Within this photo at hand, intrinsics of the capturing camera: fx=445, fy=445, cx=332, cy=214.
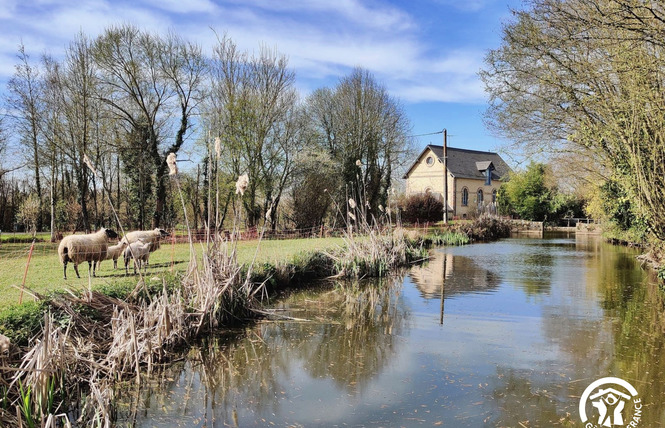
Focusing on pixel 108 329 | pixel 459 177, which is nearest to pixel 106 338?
pixel 108 329

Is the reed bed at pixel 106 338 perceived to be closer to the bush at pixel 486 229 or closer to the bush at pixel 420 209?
the bush at pixel 486 229

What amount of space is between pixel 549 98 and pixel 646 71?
4.45m

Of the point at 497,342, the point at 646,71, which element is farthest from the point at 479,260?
the point at 497,342

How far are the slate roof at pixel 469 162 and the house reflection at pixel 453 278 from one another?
2763cm

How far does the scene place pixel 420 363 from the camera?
547 cm

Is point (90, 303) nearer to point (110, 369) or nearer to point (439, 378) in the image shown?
point (110, 369)

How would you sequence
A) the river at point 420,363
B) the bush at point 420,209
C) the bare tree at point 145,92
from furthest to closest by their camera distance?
1. the bush at point 420,209
2. the bare tree at point 145,92
3. the river at point 420,363

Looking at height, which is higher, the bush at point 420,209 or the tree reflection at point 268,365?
the bush at point 420,209

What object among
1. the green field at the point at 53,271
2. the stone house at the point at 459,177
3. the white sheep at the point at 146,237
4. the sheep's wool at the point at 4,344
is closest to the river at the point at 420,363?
the sheep's wool at the point at 4,344

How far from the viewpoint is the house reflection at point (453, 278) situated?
10148 millimetres

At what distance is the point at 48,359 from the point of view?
13.4 feet

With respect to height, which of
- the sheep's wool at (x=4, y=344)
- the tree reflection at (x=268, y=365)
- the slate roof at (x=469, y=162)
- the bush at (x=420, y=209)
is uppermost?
the slate roof at (x=469, y=162)

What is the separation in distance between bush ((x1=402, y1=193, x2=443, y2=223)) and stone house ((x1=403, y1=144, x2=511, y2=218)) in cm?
1132

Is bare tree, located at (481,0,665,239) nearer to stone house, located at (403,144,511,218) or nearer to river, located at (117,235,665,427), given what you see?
river, located at (117,235,665,427)
